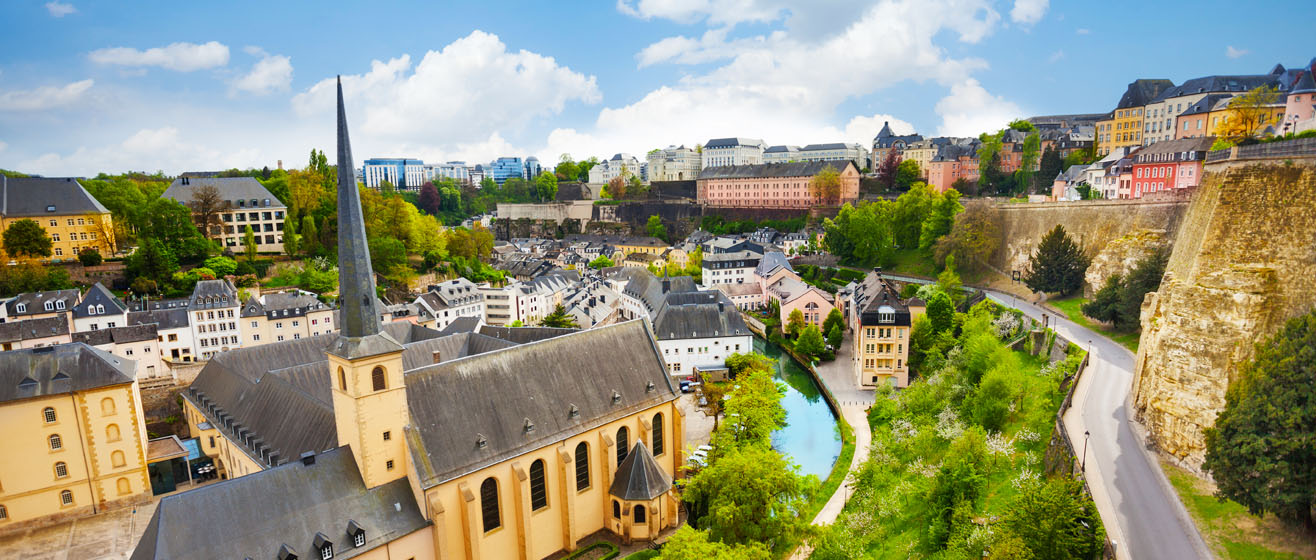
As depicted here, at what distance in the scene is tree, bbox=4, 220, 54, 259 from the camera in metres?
54.3

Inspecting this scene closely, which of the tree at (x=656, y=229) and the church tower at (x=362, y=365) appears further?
the tree at (x=656, y=229)

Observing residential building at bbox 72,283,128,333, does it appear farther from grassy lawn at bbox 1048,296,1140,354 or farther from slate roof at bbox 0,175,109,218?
grassy lawn at bbox 1048,296,1140,354

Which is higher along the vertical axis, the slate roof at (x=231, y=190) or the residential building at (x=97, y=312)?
the slate roof at (x=231, y=190)

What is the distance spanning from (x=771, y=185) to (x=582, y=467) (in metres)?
105

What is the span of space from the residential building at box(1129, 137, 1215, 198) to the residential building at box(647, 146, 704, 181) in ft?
A: 378

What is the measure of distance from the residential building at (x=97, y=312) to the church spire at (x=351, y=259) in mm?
40969

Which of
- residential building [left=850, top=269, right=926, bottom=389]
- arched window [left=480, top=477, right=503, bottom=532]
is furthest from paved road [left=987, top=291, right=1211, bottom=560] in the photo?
arched window [left=480, top=477, right=503, bottom=532]

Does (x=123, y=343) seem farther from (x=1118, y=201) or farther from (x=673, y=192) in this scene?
(x=673, y=192)

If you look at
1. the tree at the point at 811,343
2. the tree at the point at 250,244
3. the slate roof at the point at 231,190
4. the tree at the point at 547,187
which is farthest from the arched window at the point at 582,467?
the tree at the point at 547,187

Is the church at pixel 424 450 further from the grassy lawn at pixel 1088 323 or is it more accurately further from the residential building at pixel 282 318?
the grassy lawn at pixel 1088 323

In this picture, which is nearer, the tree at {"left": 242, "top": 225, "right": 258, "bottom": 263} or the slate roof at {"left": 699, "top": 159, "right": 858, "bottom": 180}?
the tree at {"left": 242, "top": 225, "right": 258, "bottom": 263}

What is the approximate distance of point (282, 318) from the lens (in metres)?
53.0

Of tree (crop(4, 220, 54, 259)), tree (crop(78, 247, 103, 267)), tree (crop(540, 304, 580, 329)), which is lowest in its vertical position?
tree (crop(540, 304, 580, 329))

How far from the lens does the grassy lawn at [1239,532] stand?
19359 millimetres
